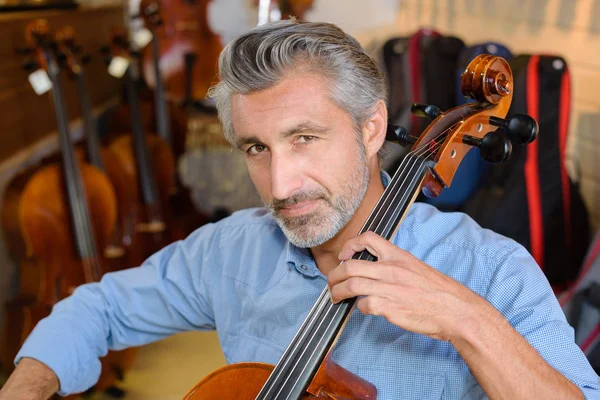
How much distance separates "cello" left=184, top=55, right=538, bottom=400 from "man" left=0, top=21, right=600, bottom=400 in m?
0.08

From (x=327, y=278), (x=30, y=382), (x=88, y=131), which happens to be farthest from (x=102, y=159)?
(x=327, y=278)

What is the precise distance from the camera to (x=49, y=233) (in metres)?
2.32

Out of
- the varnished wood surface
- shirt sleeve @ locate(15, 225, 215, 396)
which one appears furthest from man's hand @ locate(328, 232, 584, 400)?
the varnished wood surface

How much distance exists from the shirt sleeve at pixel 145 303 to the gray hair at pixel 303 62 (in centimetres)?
36

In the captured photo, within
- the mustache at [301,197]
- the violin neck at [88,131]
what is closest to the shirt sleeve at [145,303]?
the mustache at [301,197]

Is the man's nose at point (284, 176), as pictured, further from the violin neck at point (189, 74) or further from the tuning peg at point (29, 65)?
the violin neck at point (189, 74)

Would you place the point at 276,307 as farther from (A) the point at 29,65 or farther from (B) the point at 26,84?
(B) the point at 26,84

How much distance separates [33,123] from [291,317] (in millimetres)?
2074

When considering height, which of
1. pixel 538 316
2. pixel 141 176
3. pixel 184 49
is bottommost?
pixel 141 176

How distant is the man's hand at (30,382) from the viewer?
1181 millimetres

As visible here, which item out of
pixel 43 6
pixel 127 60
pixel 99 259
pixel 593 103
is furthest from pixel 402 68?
pixel 43 6

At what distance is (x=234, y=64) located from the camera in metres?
1.22

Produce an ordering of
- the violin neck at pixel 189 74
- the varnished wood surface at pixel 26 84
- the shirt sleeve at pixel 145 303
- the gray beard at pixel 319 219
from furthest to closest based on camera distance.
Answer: the violin neck at pixel 189 74, the varnished wood surface at pixel 26 84, the shirt sleeve at pixel 145 303, the gray beard at pixel 319 219

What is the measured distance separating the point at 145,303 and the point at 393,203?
62 centimetres
